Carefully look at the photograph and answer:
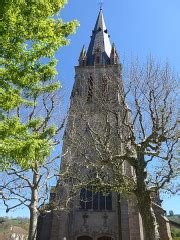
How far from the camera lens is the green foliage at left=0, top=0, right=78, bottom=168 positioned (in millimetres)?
7363

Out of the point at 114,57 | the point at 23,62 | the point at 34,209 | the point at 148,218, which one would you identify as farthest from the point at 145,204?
the point at 114,57

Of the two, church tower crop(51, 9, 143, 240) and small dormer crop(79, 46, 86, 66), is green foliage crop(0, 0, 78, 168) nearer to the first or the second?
church tower crop(51, 9, 143, 240)

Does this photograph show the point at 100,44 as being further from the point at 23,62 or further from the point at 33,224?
the point at 23,62

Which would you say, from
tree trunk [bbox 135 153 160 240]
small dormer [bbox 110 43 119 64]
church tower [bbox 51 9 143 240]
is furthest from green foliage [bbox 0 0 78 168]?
small dormer [bbox 110 43 119 64]

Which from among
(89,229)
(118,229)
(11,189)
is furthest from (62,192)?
(11,189)

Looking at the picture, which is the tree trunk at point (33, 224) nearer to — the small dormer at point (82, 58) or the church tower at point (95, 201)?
the church tower at point (95, 201)

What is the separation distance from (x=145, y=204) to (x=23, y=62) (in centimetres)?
861

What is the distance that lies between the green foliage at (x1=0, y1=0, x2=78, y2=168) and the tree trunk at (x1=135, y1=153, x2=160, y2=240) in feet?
20.9

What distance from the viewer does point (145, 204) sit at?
1323 cm

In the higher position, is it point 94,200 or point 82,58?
point 82,58

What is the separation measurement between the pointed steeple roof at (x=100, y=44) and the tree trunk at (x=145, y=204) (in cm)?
2397

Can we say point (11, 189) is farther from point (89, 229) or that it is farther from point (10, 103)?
point (10, 103)

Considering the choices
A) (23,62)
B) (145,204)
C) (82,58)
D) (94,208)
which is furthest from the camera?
(82,58)

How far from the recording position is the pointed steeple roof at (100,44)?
36.9 metres
